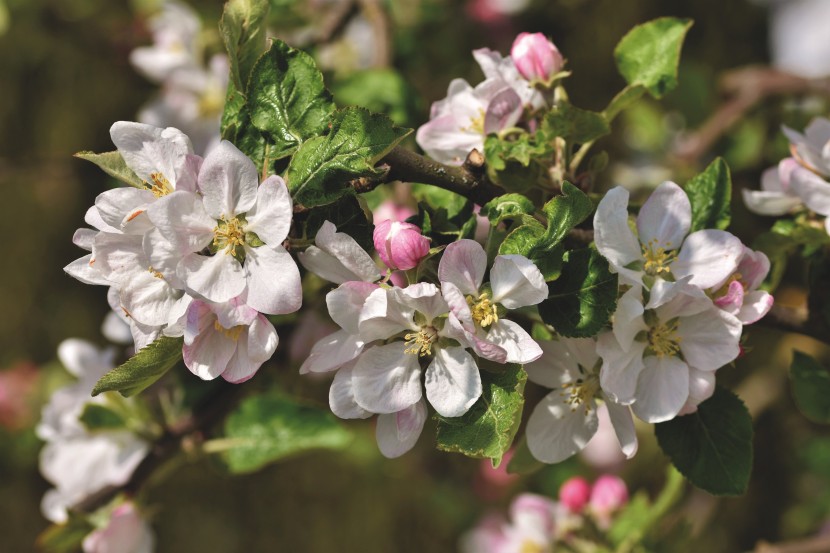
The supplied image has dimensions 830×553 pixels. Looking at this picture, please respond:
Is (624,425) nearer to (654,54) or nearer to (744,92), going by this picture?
(654,54)

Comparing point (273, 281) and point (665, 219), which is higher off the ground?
point (273, 281)

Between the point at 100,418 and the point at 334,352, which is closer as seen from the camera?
the point at 334,352

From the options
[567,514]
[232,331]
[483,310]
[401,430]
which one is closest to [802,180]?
[483,310]

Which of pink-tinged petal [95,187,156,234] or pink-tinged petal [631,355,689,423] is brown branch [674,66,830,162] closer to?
pink-tinged petal [631,355,689,423]

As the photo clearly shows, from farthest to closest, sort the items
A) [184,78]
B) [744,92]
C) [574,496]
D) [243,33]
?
[744,92] < [184,78] < [574,496] < [243,33]

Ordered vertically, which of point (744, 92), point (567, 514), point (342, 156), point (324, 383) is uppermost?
point (342, 156)

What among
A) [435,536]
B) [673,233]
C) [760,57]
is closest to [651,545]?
[673,233]
